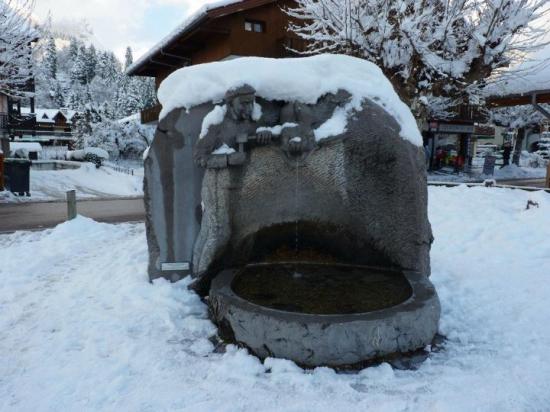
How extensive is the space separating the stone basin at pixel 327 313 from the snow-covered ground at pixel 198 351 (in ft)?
0.47

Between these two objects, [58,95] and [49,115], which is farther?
[58,95]

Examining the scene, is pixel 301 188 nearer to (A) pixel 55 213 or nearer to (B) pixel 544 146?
(A) pixel 55 213

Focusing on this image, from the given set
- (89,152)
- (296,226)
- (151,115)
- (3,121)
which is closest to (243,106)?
(296,226)

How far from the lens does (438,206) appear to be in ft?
29.9

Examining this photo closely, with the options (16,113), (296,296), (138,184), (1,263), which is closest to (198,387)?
(296,296)

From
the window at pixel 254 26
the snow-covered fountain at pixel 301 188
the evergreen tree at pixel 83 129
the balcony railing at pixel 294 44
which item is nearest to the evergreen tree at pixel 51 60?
the evergreen tree at pixel 83 129

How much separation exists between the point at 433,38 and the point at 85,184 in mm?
14219

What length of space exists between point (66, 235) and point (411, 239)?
220 inches

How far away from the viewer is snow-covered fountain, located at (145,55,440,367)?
12.5ft

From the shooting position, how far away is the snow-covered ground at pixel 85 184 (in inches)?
604

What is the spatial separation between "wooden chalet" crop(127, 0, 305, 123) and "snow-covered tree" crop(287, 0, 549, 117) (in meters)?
4.81

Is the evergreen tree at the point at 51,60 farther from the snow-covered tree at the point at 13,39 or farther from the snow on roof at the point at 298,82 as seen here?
the snow on roof at the point at 298,82

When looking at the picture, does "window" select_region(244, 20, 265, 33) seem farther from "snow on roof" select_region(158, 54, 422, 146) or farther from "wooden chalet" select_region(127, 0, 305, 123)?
"snow on roof" select_region(158, 54, 422, 146)

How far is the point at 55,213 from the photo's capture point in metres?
10.3
